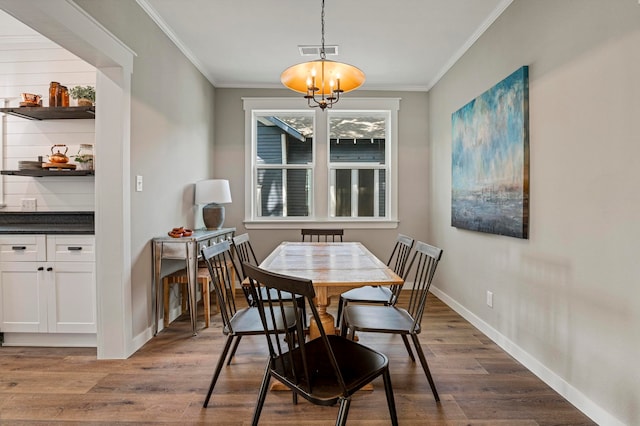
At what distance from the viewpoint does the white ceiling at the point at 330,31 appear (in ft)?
9.08

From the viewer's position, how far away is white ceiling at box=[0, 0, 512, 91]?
2.77 meters

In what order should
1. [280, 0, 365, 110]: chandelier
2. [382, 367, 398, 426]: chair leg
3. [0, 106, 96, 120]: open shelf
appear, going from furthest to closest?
1. [0, 106, 96, 120]: open shelf
2. [280, 0, 365, 110]: chandelier
3. [382, 367, 398, 426]: chair leg

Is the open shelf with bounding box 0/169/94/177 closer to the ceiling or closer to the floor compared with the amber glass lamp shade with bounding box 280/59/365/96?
closer to the floor

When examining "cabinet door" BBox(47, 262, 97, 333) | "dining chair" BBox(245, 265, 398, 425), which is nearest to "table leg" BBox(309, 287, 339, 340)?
"dining chair" BBox(245, 265, 398, 425)

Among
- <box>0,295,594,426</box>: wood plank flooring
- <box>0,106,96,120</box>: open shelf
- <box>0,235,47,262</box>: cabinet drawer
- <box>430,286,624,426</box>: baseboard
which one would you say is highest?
<box>0,106,96,120</box>: open shelf

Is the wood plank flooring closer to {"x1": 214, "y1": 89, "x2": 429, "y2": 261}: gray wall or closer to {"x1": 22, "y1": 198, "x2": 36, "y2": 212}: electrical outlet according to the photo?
{"x1": 22, "y1": 198, "x2": 36, "y2": 212}: electrical outlet

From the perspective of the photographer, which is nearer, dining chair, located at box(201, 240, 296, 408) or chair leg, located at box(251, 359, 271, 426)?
chair leg, located at box(251, 359, 271, 426)

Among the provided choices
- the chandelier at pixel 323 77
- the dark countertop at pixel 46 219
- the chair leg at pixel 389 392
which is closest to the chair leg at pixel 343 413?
the chair leg at pixel 389 392

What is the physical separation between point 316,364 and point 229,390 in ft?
2.90

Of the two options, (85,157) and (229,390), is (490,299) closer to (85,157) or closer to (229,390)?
(229,390)

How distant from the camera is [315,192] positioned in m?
4.64

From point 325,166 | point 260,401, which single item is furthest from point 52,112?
point 325,166

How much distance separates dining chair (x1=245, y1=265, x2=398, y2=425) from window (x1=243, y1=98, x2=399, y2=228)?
3100 millimetres

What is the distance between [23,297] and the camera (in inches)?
104
